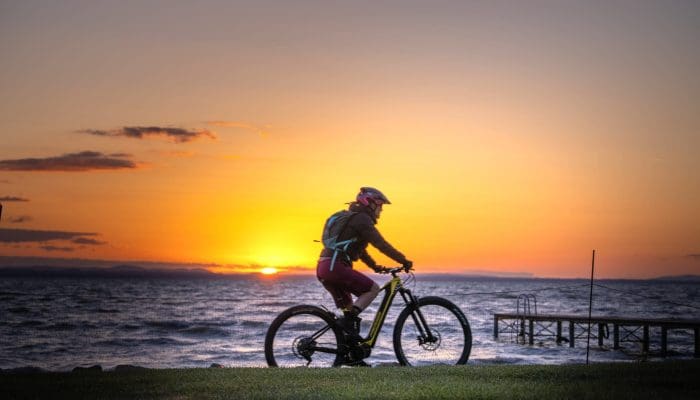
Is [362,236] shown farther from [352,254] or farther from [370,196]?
[370,196]

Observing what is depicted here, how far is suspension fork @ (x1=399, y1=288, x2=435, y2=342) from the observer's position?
9164mm

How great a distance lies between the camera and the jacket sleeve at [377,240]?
8797 mm

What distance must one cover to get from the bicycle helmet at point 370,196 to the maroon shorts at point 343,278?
795mm

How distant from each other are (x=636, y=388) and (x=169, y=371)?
5.14 metres

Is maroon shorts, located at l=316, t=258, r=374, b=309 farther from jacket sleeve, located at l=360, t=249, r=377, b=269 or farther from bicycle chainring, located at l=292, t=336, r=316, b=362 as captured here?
Result: bicycle chainring, located at l=292, t=336, r=316, b=362

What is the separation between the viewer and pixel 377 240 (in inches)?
346

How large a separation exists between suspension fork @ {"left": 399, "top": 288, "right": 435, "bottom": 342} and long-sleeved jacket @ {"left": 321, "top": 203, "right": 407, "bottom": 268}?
517 millimetres

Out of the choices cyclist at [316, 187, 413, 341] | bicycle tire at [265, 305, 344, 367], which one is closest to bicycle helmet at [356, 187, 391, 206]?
cyclist at [316, 187, 413, 341]

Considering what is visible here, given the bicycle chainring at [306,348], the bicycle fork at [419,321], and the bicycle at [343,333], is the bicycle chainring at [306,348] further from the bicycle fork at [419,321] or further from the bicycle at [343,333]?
the bicycle fork at [419,321]

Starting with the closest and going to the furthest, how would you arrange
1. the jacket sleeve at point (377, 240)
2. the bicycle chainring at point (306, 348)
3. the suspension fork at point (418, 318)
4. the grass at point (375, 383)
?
the grass at point (375, 383), the jacket sleeve at point (377, 240), the bicycle chainring at point (306, 348), the suspension fork at point (418, 318)

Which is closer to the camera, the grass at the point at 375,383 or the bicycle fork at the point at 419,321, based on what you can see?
the grass at the point at 375,383

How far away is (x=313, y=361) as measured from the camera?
29.9 feet

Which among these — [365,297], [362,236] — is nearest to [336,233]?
[362,236]

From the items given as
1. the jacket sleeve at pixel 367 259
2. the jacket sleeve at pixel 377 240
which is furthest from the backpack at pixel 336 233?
the jacket sleeve at pixel 367 259
